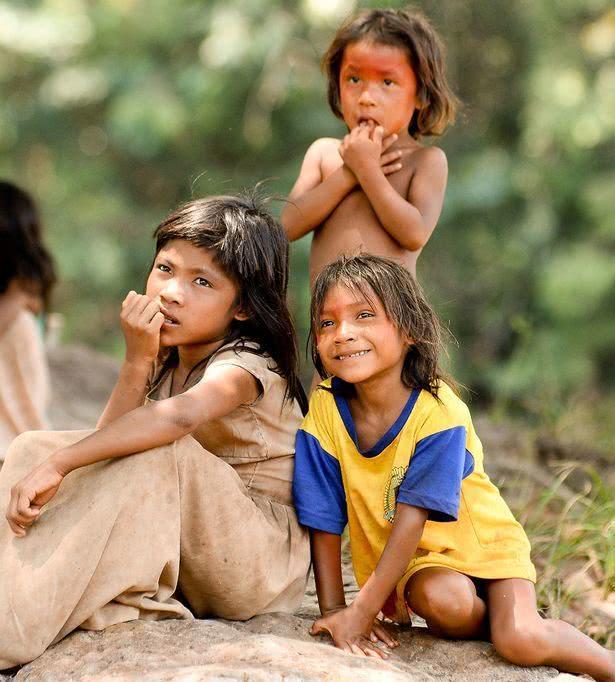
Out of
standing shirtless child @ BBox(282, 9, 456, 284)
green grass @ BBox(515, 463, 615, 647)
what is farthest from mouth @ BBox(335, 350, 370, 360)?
green grass @ BBox(515, 463, 615, 647)

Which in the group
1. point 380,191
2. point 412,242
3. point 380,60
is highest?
point 380,60

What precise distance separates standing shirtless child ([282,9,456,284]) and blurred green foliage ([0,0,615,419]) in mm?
4472

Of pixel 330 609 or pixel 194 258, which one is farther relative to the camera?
pixel 194 258

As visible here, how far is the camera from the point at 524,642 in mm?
2262

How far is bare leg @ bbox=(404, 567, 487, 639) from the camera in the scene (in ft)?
7.56

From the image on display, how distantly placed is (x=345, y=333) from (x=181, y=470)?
48 centimetres

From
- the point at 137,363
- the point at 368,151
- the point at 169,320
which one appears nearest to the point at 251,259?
the point at 169,320

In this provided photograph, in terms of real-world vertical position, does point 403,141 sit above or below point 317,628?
above

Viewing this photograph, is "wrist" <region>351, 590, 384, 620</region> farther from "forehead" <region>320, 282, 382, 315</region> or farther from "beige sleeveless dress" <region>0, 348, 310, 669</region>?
"forehead" <region>320, 282, 382, 315</region>

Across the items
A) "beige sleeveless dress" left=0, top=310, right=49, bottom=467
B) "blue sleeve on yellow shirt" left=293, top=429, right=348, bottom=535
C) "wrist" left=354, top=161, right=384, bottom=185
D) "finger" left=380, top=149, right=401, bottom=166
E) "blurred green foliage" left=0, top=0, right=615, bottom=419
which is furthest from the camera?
"blurred green foliage" left=0, top=0, right=615, bottom=419

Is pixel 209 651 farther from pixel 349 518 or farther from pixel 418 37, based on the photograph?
pixel 418 37

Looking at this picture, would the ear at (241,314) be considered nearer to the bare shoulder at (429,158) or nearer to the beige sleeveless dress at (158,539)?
the beige sleeveless dress at (158,539)

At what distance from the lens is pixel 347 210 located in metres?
2.92

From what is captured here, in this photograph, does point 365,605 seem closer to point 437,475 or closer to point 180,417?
point 437,475
